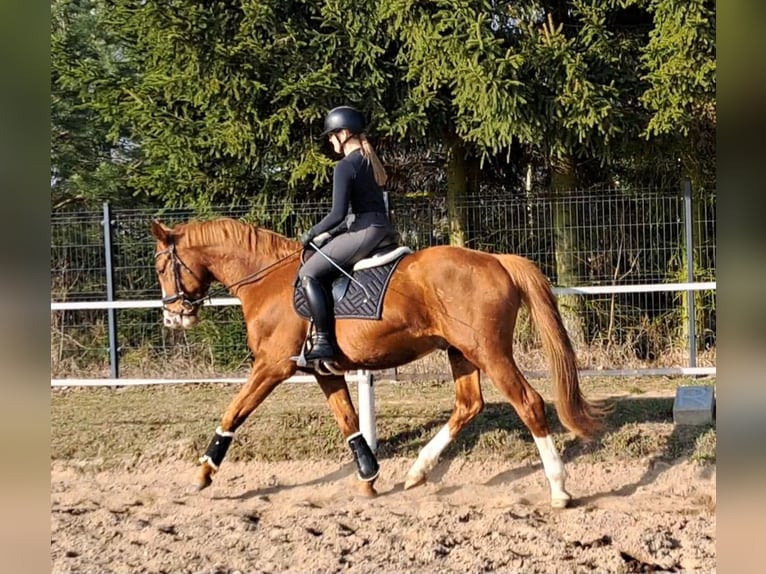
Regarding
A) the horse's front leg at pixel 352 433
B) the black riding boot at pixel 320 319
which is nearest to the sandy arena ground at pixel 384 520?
the horse's front leg at pixel 352 433

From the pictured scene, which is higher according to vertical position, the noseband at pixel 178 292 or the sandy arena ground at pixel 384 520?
the noseband at pixel 178 292

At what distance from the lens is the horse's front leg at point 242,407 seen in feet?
17.5

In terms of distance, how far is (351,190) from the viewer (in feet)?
16.9

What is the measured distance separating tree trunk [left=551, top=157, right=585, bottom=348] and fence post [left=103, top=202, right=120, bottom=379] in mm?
5787

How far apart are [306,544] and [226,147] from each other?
6.42 metres

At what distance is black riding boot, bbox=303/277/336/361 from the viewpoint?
5113 millimetres

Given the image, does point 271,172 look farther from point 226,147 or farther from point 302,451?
point 302,451

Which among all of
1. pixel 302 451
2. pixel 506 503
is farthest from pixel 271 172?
pixel 506 503

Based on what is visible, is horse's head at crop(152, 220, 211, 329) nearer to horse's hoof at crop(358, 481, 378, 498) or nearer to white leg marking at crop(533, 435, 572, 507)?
horse's hoof at crop(358, 481, 378, 498)

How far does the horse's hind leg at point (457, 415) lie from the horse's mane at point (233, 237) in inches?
62.6

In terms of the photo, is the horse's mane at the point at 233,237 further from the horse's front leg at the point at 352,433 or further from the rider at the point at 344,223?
the horse's front leg at the point at 352,433

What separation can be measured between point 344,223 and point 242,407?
5.06ft

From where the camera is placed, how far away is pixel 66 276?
10039mm

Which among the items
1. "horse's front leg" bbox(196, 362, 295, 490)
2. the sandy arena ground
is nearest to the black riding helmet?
"horse's front leg" bbox(196, 362, 295, 490)
